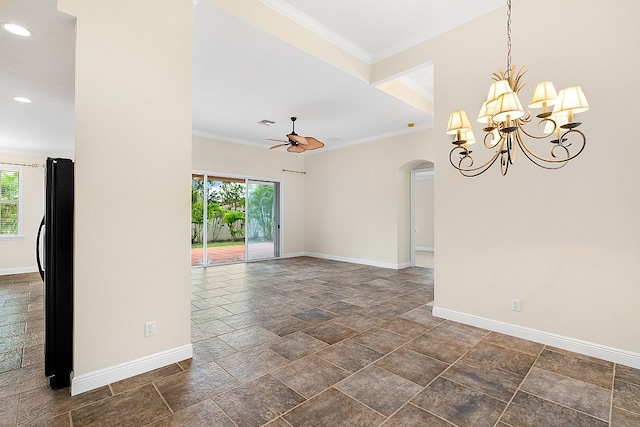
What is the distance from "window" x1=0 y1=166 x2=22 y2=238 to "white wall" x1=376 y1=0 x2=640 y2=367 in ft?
29.9

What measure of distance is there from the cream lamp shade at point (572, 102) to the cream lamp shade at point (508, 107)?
0.22 m

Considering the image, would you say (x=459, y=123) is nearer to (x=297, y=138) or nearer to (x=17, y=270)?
(x=297, y=138)

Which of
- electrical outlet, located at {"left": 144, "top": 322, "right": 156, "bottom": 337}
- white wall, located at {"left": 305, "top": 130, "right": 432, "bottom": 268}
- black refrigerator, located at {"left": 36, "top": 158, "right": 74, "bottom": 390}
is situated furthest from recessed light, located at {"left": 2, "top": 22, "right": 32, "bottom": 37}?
white wall, located at {"left": 305, "top": 130, "right": 432, "bottom": 268}

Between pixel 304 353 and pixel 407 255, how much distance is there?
5.04m

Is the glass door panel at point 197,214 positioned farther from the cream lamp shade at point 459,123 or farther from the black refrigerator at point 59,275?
the cream lamp shade at point 459,123

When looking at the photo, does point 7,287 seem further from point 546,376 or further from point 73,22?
A: point 546,376

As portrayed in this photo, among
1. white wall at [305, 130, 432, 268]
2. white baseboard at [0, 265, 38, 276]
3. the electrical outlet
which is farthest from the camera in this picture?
white wall at [305, 130, 432, 268]

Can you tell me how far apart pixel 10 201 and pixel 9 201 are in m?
0.02

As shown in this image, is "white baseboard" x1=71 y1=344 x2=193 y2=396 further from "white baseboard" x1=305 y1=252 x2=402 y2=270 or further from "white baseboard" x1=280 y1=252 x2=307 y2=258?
"white baseboard" x1=280 y1=252 x2=307 y2=258

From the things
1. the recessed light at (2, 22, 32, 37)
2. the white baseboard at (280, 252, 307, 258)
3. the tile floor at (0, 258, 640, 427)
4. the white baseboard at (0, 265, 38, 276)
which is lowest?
the tile floor at (0, 258, 640, 427)

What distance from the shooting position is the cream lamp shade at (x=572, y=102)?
1922mm

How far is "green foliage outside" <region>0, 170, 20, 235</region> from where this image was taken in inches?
271

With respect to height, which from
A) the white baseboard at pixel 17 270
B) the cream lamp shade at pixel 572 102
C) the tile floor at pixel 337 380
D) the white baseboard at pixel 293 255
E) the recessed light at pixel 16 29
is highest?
the recessed light at pixel 16 29

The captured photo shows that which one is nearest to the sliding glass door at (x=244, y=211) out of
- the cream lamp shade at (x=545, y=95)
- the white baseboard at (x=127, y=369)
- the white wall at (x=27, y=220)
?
the white wall at (x=27, y=220)
